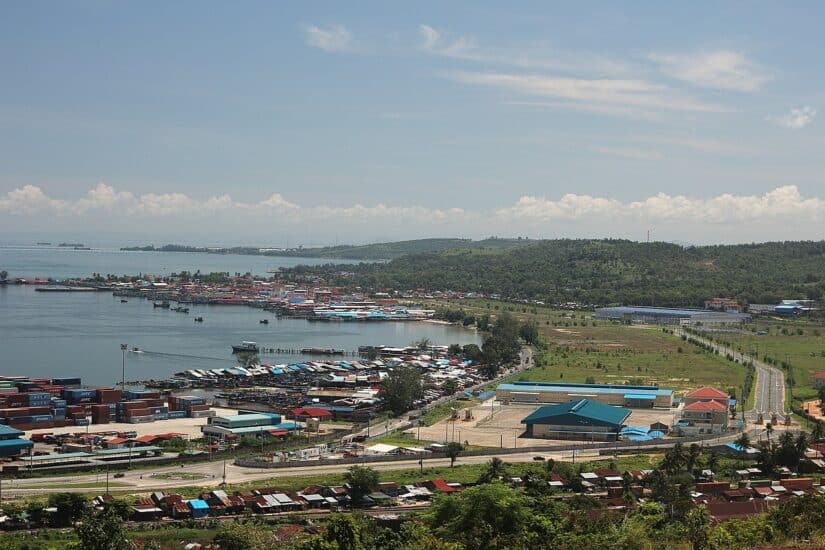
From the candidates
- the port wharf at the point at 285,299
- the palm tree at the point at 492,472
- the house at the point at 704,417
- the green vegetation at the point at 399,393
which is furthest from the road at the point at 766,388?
the port wharf at the point at 285,299

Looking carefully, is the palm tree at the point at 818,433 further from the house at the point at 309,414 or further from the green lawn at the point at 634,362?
the house at the point at 309,414

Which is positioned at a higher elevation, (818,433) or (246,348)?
(818,433)

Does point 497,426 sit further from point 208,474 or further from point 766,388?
point 766,388

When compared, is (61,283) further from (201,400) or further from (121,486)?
(121,486)

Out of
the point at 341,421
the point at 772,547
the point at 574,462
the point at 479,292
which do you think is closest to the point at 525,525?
the point at 772,547

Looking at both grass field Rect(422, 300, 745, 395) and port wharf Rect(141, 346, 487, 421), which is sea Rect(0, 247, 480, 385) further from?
grass field Rect(422, 300, 745, 395)

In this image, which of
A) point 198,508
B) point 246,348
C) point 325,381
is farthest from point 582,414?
point 246,348
